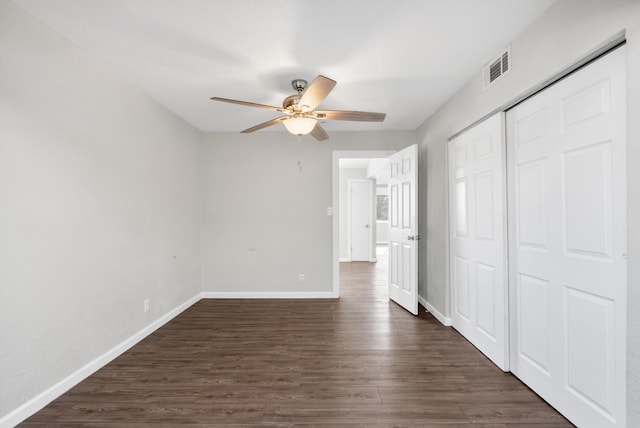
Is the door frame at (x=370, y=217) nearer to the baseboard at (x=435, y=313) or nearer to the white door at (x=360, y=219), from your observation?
the white door at (x=360, y=219)

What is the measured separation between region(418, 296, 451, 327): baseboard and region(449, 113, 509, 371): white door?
0.08 meters

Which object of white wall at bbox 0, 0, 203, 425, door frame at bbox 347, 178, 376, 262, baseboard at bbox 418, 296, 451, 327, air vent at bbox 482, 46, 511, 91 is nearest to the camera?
white wall at bbox 0, 0, 203, 425

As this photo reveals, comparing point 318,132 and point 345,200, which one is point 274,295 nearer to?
point 318,132

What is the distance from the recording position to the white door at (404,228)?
338 centimetres

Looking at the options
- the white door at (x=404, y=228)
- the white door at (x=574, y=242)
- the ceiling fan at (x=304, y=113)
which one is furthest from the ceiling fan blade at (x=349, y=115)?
the white door at (x=404, y=228)

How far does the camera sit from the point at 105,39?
1.96 m

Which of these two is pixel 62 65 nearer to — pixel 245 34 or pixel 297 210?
pixel 245 34

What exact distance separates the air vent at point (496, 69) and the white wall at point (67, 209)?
3.09 meters

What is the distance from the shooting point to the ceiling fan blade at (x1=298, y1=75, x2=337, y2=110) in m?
1.89

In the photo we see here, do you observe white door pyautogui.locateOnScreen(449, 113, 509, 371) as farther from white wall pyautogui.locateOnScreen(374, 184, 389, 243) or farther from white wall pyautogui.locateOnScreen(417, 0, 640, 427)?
white wall pyautogui.locateOnScreen(374, 184, 389, 243)

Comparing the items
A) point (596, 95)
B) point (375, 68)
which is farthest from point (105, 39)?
point (596, 95)

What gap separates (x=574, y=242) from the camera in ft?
5.22

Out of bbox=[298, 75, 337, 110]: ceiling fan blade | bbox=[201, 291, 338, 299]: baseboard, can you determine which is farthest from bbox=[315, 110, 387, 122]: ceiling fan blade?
bbox=[201, 291, 338, 299]: baseboard

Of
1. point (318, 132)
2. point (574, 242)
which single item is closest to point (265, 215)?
point (318, 132)
